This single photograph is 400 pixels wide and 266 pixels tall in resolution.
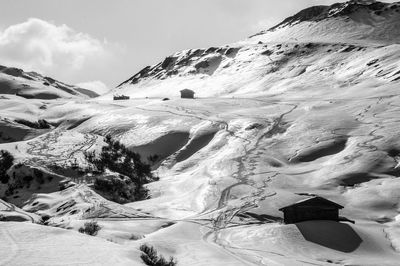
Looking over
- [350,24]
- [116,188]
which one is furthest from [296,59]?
[116,188]

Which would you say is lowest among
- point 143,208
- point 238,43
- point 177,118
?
point 143,208

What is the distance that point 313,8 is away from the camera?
189500mm

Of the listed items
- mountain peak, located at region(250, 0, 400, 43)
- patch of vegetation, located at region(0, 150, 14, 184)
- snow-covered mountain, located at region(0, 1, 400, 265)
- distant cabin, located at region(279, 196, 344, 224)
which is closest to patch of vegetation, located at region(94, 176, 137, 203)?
snow-covered mountain, located at region(0, 1, 400, 265)

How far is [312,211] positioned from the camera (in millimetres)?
38156

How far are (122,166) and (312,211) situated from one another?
27293mm

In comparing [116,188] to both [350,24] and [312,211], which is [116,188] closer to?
[312,211]

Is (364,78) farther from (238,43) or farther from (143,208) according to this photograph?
(238,43)

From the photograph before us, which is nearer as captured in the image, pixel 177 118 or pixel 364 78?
pixel 177 118

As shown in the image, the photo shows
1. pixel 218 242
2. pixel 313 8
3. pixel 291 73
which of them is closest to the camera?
pixel 218 242

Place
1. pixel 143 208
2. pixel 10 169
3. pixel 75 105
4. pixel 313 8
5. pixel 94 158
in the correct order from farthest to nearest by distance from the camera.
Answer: pixel 313 8
pixel 75 105
pixel 94 158
pixel 10 169
pixel 143 208

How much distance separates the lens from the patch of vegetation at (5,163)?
51562mm

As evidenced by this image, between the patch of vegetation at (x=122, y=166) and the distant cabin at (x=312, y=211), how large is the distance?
59.8 ft

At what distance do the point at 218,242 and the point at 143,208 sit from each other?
14012 millimetres

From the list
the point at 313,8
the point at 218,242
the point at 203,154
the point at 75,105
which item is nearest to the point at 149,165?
the point at 203,154
